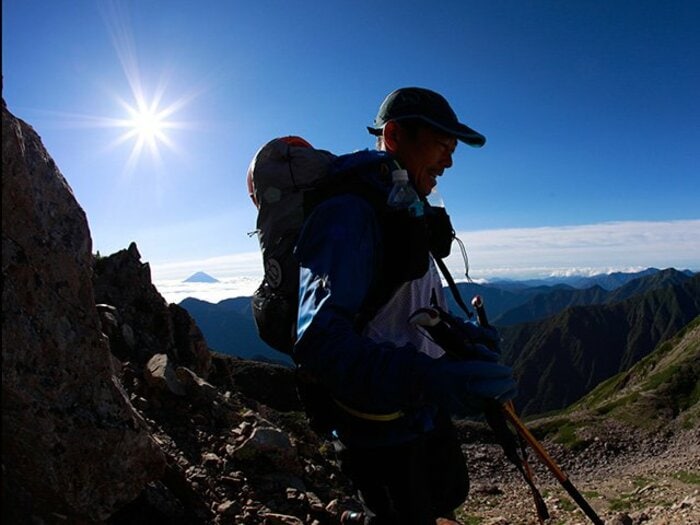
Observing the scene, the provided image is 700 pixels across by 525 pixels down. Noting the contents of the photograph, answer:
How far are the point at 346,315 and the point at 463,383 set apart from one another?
795 millimetres

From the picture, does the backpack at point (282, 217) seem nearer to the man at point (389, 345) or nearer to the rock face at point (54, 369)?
the man at point (389, 345)

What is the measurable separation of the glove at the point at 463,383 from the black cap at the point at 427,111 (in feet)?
6.78

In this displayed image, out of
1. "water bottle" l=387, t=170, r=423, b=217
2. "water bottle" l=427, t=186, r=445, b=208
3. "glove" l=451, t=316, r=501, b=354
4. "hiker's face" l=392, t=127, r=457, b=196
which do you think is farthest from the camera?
"water bottle" l=427, t=186, r=445, b=208

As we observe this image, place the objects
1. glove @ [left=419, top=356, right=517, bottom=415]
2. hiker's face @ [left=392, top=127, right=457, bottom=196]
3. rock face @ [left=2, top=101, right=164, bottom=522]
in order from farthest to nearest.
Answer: hiker's face @ [left=392, top=127, right=457, bottom=196] < rock face @ [left=2, top=101, right=164, bottom=522] < glove @ [left=419, top=356, right=517, bottom=415]

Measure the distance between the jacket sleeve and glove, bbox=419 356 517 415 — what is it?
0.32 ft

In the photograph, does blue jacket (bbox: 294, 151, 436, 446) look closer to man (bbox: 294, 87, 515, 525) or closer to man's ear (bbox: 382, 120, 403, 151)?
man (bbox: 294, 87, 515, 525)

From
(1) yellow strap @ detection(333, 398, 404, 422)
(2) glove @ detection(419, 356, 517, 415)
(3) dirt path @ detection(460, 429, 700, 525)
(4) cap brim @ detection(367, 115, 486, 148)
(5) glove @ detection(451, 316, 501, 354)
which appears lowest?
(3) dirt path @ detection(460, 429, 700, 525)

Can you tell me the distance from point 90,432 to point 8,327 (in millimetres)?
1433

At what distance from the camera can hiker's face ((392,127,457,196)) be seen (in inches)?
158

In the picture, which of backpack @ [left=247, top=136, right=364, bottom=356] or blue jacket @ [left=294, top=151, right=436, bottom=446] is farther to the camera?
backpack @ [left=247, top=136, right=364, bottom=356]

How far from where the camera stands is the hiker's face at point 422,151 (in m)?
4.01

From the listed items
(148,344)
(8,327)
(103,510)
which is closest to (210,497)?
(103,510)

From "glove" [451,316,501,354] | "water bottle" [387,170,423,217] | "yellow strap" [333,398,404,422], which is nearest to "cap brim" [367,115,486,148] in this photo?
"water bottle" [387,170,423,217]

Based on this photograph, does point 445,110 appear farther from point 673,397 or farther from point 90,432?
point 673,397
